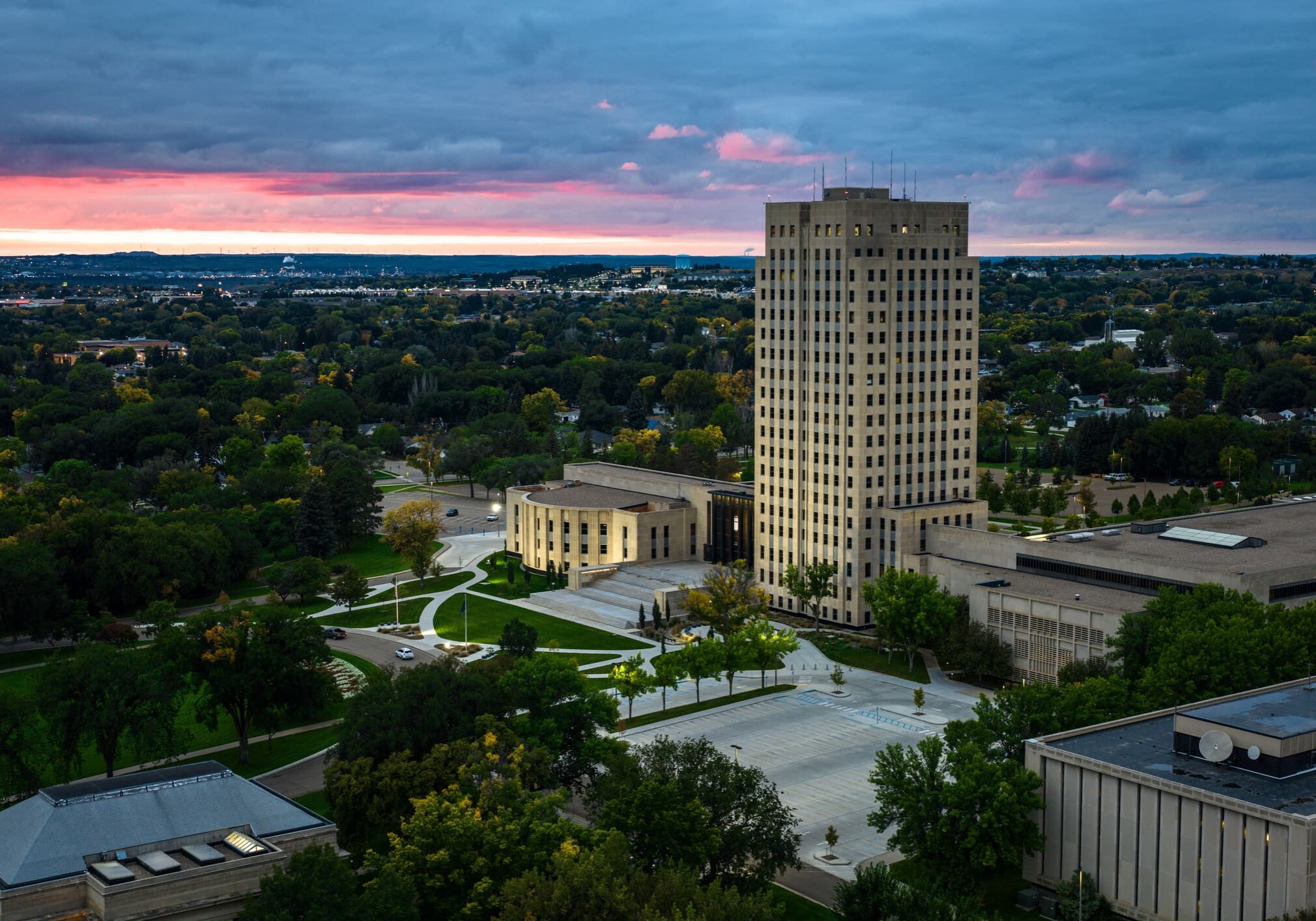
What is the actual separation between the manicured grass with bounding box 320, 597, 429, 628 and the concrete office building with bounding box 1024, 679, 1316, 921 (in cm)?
6785

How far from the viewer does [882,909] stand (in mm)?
57656

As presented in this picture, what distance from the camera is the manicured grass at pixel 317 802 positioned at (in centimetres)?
7656

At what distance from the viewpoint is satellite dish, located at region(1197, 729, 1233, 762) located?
62.8 metres

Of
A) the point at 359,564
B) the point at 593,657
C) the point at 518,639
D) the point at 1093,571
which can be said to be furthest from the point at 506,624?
the point at 1093,571

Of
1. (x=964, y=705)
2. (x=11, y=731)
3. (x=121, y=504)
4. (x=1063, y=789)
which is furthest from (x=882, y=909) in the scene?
(x=121, y=504)

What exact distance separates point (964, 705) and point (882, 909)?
38.6 metres

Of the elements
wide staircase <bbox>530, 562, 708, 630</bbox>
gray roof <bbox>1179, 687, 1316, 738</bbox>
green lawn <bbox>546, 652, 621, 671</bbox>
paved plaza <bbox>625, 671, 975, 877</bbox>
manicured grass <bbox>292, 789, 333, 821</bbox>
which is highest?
gray roof <bbox>1179, 687, 1316, 738</bbox>

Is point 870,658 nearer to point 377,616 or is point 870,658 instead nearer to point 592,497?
point 377,616

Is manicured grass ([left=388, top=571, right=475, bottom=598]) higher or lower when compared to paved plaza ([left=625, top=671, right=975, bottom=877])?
higher

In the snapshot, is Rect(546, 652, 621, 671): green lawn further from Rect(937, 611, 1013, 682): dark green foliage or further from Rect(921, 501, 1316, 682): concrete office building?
Rect(937, 611, 1013, 682): dark green foliage

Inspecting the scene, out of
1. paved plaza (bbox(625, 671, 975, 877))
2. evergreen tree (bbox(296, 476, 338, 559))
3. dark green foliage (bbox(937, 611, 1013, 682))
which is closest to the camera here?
paved plaza (bbox(625, 671, 975, 877))

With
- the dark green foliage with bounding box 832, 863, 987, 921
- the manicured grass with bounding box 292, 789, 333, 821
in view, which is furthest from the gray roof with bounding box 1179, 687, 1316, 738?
the manicured grass with bounding box 292, 789, 333, 821

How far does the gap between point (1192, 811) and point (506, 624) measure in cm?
6381

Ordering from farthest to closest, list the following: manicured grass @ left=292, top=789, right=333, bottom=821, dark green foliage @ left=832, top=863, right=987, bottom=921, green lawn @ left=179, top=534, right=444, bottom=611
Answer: green lawn @ left=179, top=534, right=444, bottom=611 → manicured grass @ left=292, top=789, right=333, bottom=821 → dark green foliage @ left=832, top=863, right=987, bottom=921
